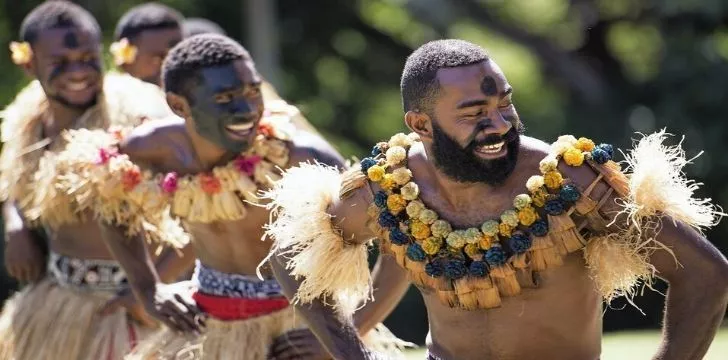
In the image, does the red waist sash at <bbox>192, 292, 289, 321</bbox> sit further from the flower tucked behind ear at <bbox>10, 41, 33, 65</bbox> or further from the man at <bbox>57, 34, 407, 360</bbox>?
the flower tucked behind ear at <bbox>10, 41, 33, 65</bbox>

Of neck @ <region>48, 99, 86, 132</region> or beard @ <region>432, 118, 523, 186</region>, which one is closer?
beard @ <region>432, 118, 523, 186</region>

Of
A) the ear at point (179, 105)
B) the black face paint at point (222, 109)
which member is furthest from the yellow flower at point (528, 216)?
the ear at point (179, 105)

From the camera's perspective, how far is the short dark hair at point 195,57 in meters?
5.38

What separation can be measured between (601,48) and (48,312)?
935 centimetres

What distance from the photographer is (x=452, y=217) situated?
421cm

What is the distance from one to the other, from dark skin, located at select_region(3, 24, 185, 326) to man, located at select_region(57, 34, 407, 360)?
0.92 meters

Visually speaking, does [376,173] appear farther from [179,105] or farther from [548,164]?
[179,105]

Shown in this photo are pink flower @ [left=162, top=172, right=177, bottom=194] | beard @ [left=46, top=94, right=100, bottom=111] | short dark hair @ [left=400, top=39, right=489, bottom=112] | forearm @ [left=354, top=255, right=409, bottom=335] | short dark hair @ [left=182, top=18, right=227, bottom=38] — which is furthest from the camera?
short dark hair @ [left=182, top=18, right=227, bottom=38]

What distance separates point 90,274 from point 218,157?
145 centimetres

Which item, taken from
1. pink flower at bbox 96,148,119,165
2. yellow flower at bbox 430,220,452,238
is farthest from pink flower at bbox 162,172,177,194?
yellow flower at bbox 430,220,452,238

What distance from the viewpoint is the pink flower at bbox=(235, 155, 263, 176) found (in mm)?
5359

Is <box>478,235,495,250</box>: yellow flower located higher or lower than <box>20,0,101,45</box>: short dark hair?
higher

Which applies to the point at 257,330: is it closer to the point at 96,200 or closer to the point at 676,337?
the point at 96,200

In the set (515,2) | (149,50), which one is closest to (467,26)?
(515,2)
